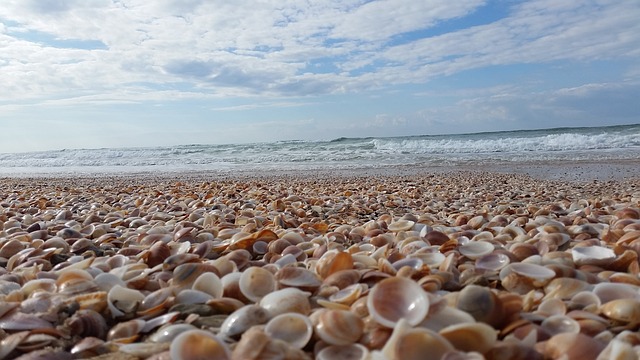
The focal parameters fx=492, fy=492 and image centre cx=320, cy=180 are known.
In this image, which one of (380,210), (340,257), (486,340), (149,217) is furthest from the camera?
(380,210)

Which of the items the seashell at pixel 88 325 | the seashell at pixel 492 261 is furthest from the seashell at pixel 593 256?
the seashell at pixel 88 325

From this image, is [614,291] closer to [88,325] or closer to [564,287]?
[564,287]

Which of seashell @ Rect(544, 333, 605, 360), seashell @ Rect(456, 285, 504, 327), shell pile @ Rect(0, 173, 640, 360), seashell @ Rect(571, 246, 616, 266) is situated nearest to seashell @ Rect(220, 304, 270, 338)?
shell pile @ Rect(0, 173, 640, 360)

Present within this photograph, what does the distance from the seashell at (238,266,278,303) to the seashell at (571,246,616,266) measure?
1.19m

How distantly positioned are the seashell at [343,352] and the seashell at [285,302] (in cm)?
24

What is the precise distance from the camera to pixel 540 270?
1.71 m

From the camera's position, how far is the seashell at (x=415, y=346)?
1.08 m

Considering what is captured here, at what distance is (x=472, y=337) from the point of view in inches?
44.8

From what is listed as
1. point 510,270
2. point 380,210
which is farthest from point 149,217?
point 510,270

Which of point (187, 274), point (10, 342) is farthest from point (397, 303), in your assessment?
point (10, 342)

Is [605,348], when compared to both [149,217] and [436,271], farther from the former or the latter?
[149,217]

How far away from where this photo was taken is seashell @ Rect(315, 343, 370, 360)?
1160mm

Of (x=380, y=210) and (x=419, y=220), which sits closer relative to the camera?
(x=419, y=220)

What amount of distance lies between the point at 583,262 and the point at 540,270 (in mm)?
310
